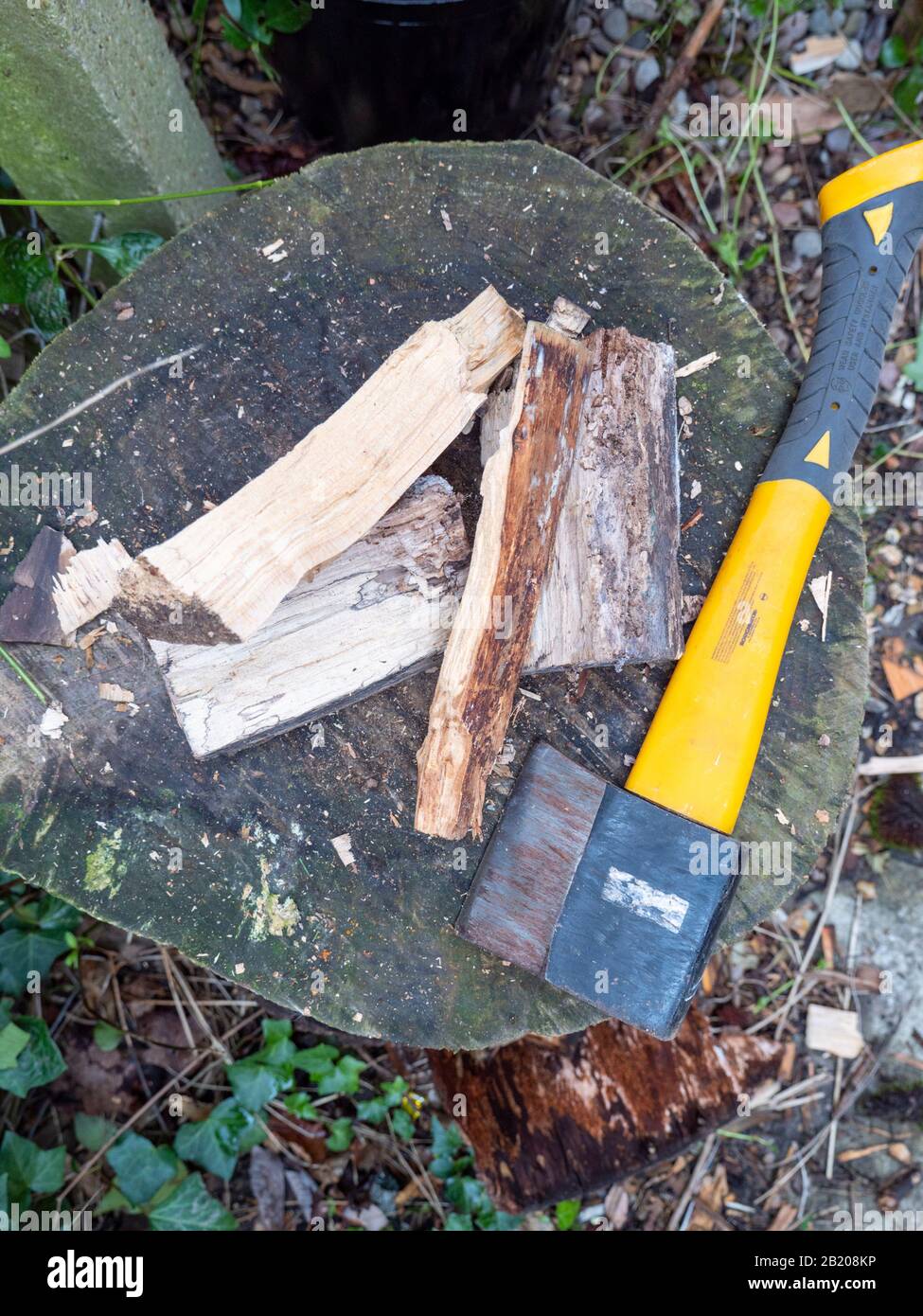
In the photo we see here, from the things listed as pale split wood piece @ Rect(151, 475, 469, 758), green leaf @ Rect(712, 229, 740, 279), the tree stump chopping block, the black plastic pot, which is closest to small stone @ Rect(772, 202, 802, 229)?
green leaf @ Rect(712, 229, 740, 279)

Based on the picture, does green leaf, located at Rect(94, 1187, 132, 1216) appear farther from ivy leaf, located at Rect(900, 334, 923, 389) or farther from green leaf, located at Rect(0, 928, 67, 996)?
ivy leaf, located at Rect(900, 334, 923, 389)

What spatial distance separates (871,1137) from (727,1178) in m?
0.45

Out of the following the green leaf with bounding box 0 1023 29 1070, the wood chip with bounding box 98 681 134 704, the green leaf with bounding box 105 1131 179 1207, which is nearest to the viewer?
the wood chip with bounding box 98 681 134 704

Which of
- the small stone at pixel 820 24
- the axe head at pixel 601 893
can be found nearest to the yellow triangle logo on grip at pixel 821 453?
the axe head at pixel 601 893

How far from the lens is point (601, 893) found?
5.44 feet

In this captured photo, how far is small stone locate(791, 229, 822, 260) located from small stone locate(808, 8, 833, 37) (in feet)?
2.00

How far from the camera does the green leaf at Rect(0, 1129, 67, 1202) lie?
2.08 metres

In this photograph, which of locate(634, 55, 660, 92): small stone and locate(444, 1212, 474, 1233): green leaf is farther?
locate(634, 55, 660, 92): small stone

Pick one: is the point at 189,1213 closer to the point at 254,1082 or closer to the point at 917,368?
the point at 254,1082

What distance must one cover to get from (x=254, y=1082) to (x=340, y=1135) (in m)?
0.31

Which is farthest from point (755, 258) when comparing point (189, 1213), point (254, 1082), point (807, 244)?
point (189, 1213)

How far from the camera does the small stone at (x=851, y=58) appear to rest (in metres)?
2.66

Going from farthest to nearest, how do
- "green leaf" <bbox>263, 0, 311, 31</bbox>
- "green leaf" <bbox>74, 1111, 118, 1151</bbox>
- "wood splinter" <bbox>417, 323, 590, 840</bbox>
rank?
"green leaf" <bbox>74, 1111, 118, 1151</bbox> → "green leaf" <bbox>263, 0, 311, 31</bbox> → "wood splinter" <bbox>417, 323, 590, 840</bbox>
